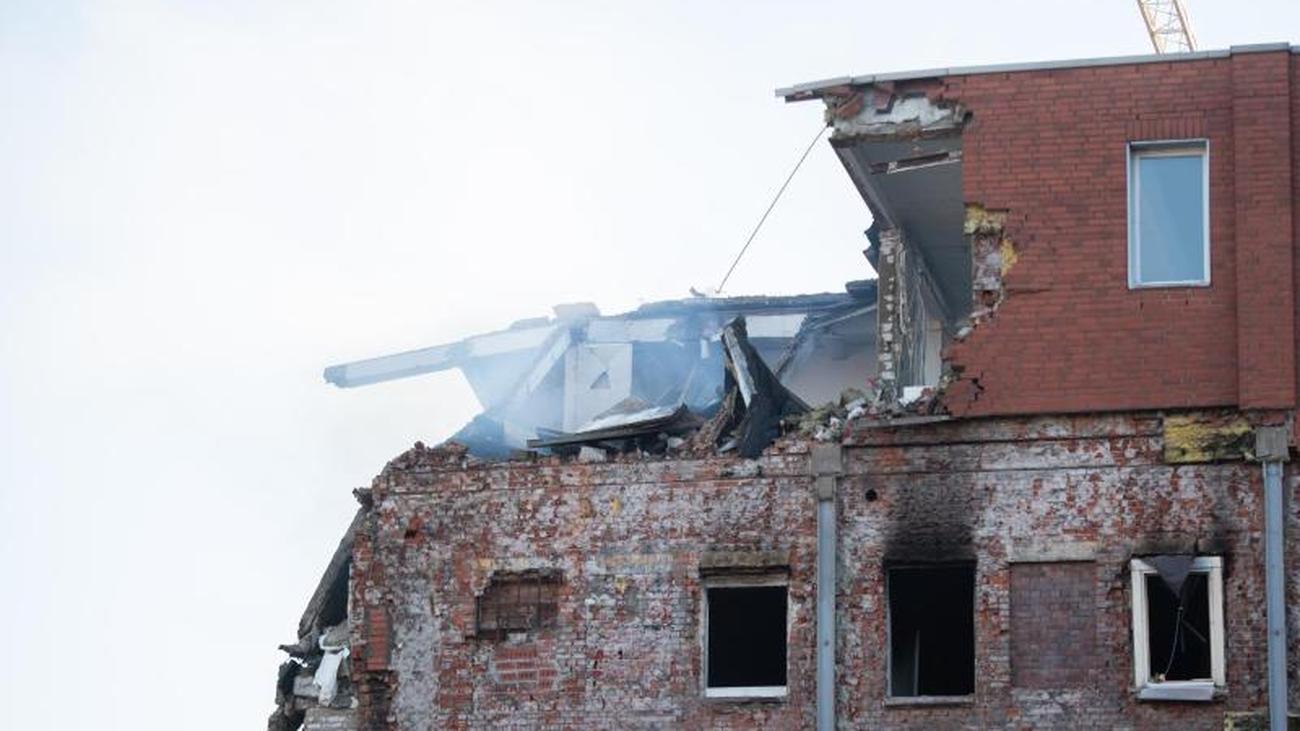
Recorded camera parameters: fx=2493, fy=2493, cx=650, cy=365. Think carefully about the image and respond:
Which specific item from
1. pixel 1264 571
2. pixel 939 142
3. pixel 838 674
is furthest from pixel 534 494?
pixel 1264 571

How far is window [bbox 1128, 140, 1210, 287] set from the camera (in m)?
23.2

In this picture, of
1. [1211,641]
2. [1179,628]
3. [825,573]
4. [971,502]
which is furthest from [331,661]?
[1211,641]

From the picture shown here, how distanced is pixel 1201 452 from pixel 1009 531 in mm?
1897

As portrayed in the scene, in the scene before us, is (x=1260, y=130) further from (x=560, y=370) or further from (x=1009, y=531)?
(x=560, y=370)

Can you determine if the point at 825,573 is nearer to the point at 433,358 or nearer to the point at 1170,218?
the point at 1170,218

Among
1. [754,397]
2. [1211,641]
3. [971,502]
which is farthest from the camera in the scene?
[754,397]

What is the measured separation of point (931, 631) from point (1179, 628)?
2.39 meters

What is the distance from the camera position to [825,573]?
23594 millimetres

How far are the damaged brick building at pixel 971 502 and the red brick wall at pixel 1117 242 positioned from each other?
28mm

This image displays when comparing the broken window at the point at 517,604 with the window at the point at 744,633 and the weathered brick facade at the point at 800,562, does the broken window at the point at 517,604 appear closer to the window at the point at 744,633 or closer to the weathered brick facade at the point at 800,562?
the weathered brick facade at the point at 800,562

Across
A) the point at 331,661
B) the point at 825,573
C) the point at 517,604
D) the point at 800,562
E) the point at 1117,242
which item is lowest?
the point at 331,661

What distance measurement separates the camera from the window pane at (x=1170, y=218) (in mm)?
23250

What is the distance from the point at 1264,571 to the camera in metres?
22.3

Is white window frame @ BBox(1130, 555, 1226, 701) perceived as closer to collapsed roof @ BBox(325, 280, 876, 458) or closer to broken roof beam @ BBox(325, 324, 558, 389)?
collapsed roof @ BBox(325, 280, 876, 458)
